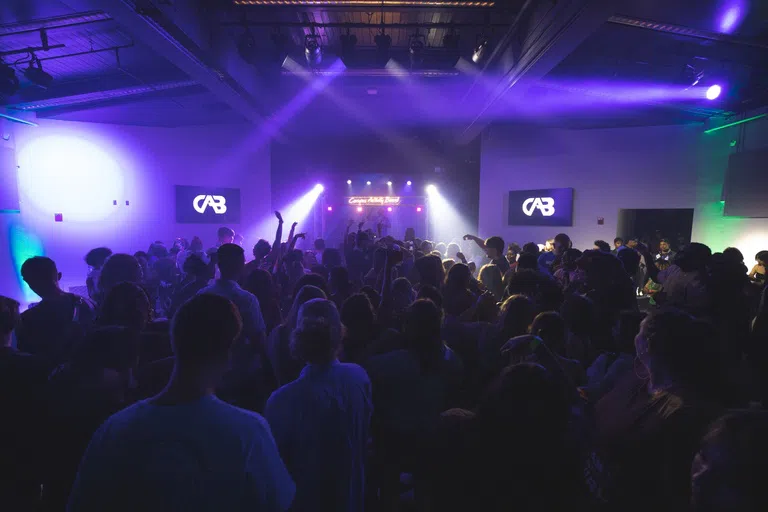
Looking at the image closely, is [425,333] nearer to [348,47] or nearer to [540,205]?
[348,47]

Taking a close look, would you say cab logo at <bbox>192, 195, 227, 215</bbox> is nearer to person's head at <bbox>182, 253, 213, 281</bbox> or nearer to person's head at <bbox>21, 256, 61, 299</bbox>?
person's head at <bbox>182, 253, 213, 281</bbox>

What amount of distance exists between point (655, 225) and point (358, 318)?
36.3 feet

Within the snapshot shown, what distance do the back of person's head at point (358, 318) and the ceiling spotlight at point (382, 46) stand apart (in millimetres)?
4578

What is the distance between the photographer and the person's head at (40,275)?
2.73 m

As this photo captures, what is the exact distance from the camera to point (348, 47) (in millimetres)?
5633

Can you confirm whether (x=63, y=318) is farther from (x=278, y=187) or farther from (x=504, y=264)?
(x=278, y=187)

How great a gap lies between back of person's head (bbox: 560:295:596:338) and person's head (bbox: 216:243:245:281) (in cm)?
246

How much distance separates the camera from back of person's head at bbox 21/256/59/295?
8.97 feet

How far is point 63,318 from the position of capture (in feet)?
8.89

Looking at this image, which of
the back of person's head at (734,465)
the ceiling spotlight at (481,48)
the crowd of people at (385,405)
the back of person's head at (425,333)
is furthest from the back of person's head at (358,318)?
the ceiling spotlight at (481,48)

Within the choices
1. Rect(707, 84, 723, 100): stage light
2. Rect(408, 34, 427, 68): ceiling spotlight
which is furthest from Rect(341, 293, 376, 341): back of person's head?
Rect(707, 84, 723, 100): stage light

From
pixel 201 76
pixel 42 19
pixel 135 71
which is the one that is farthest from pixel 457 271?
pixel 135 71


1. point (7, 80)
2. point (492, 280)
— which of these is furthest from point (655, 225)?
point (7, 80)

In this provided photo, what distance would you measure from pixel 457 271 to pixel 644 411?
6.55ft
